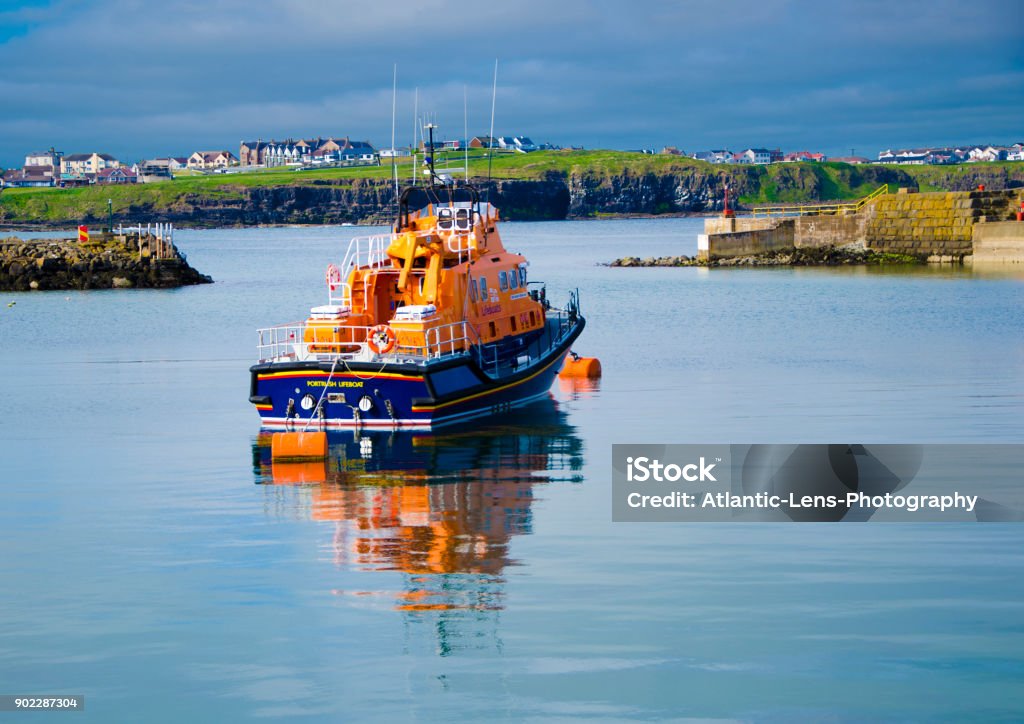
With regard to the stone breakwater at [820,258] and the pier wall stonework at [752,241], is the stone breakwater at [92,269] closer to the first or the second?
the pier wall stonework at [752,241]

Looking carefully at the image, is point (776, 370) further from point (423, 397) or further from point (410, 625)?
point (410, 625)

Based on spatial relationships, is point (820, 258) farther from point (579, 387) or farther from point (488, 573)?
point (488, 573)

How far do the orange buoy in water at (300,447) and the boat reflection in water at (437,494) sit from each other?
207 mm

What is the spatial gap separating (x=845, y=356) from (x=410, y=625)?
2466 centimetres

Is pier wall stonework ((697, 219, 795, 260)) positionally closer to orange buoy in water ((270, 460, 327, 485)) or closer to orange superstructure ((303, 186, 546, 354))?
orange superstructure ((303, 186, 546, 354))

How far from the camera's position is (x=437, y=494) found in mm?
19656

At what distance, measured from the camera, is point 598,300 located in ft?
192

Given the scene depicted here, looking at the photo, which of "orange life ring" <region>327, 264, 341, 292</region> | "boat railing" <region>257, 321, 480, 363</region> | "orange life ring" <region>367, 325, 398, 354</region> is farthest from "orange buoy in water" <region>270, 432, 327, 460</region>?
"orange life ring" <region>327, 264, 341, 292</region>

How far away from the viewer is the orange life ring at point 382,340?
79.3 ft

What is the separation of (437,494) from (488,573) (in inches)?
181

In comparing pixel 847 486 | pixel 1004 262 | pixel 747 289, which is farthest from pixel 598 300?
pixel 847 486

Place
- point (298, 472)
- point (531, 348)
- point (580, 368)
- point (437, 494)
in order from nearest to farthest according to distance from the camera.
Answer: point (437, 494) < point (298, 472) < point (531, 348) < point (580, 368)

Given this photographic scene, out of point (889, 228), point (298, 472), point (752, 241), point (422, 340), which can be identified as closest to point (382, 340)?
point (422, 340)

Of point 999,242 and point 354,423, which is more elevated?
point 999,242
